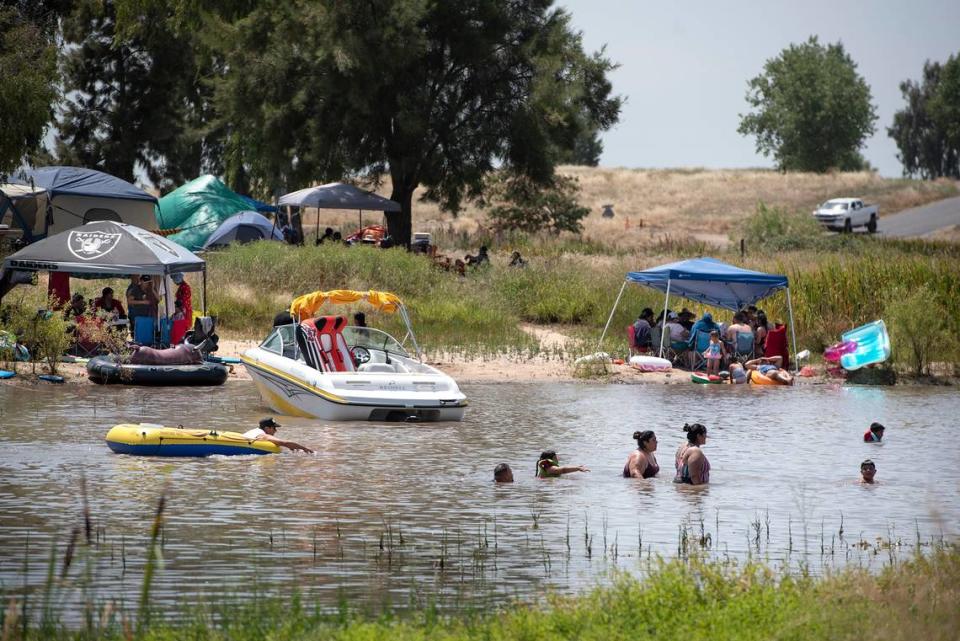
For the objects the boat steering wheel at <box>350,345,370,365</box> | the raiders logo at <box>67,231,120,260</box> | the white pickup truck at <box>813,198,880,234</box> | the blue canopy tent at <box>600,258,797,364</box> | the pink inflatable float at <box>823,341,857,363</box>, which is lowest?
the pink inflatable float at <box>823,341,857,363</box>

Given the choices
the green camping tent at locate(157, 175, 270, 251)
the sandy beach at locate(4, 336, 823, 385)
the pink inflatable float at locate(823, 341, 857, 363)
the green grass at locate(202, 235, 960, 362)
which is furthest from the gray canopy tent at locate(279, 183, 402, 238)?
the pink inflatable float at locate(823, 341, 857, 363)

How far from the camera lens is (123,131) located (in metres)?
63.2

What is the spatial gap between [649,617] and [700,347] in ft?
72.5

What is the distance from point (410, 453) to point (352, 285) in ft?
58.0

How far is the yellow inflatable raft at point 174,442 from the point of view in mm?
18484

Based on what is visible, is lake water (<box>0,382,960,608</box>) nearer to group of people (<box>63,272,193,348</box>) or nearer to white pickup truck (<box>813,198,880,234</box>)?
group of people (<box>63,272,193,348</box>)

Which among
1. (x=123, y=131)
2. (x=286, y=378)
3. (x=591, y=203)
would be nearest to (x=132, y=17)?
(x=286, y=378)

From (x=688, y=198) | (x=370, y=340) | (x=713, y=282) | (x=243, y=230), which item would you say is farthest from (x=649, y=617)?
(x=688, y=198)

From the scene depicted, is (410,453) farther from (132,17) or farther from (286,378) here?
(132,17)

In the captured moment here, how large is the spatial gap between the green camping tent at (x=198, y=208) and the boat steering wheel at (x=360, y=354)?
2501cm

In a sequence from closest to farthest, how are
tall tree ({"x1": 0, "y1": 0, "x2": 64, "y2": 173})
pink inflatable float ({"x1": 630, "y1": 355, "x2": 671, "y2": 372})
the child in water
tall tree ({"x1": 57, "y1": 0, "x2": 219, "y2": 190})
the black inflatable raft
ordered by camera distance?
1. tall tree ({"x1": 0, "y1": 0, "x2": 64, "y2": 173})
2. the black inflatable raft
3. the child in water
4. pink inflatable float ({"x1": 630, "y1": 355, "x2": 671, "y2": 372})
5. tall tree ({"x1": 57, "y1": 0, "x2": 219, "y2": 190})

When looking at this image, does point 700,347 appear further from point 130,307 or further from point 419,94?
point 419,94

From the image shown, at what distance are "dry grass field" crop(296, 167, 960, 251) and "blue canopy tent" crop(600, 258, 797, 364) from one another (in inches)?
1422

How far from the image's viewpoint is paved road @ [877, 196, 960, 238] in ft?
239
